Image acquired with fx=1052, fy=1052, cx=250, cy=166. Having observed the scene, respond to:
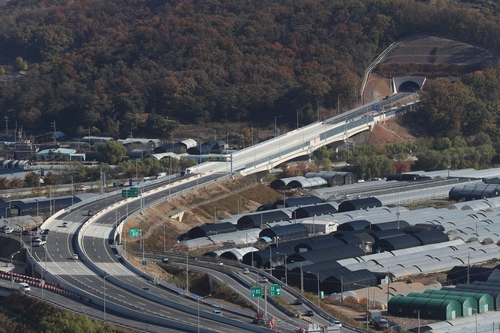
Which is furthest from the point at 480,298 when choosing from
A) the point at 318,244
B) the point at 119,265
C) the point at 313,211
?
the point at 313,211

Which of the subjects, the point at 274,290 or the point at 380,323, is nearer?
the point at 380,323

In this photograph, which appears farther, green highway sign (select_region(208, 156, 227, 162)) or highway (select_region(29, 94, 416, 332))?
green highway sign (select_region(208, 156, 227, 162))

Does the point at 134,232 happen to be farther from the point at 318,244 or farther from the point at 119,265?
the point at 318,244

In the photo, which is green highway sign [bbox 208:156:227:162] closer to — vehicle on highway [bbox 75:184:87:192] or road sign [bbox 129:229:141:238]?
vehicle on highway [bbox 75:184:87:192]

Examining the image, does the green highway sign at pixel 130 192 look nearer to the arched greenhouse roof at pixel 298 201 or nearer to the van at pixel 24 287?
the arched greenhouse roof at pixel 298 201

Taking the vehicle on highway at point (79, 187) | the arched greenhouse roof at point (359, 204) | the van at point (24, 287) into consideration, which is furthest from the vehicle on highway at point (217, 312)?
the vehicle on highway at point (79, 187)

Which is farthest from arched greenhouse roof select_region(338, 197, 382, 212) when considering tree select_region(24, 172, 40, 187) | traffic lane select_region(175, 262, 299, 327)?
tree select_region(24, 172, 40, 187)
